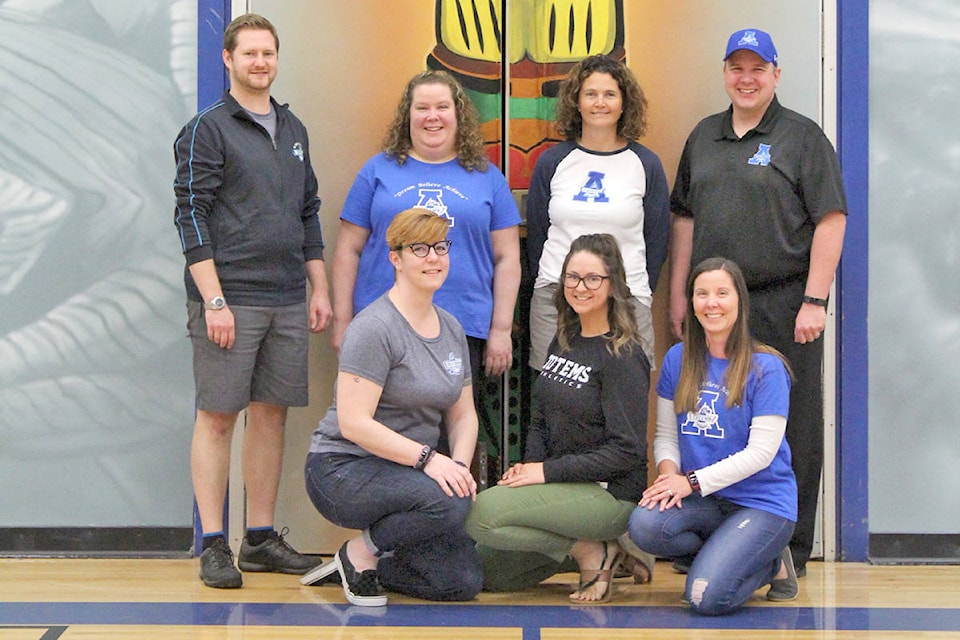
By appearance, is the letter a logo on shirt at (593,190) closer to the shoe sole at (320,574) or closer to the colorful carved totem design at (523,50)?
the colorful carved totem design at (523,50)

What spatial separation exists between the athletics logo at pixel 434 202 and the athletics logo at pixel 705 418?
0.89 meters

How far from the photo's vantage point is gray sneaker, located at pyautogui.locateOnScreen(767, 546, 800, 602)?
Answer: 3.33 m

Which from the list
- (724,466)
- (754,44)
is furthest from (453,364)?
(754,44)

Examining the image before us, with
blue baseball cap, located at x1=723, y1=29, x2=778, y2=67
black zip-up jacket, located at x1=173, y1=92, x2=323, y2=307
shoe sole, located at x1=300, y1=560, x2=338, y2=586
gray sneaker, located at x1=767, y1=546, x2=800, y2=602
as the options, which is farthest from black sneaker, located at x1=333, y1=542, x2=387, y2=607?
blue baseball cap, located at x1=723, y1=29, x2=778, y2=67

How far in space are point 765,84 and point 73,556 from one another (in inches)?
101

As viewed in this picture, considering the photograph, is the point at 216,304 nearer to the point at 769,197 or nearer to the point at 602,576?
the point at 602,576

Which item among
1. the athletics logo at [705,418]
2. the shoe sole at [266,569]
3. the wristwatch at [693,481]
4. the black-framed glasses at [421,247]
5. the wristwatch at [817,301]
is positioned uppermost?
the black-framed glasses at [421,247]

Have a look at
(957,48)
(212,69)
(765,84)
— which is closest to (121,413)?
(212,69)

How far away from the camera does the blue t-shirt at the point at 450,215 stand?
11.8 ft

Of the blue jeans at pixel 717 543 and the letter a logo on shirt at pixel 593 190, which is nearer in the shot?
the blue jeans at pixel 717 543

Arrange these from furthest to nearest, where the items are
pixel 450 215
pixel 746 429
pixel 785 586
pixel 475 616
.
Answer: pixel 450 215
pixel 785 586
pixel 746 429
pixel 475 616

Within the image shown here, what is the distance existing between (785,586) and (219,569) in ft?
5.12

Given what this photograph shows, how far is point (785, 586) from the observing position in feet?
11.0

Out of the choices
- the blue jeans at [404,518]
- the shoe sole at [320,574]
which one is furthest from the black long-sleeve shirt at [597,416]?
the shoe sole at [320,574]
